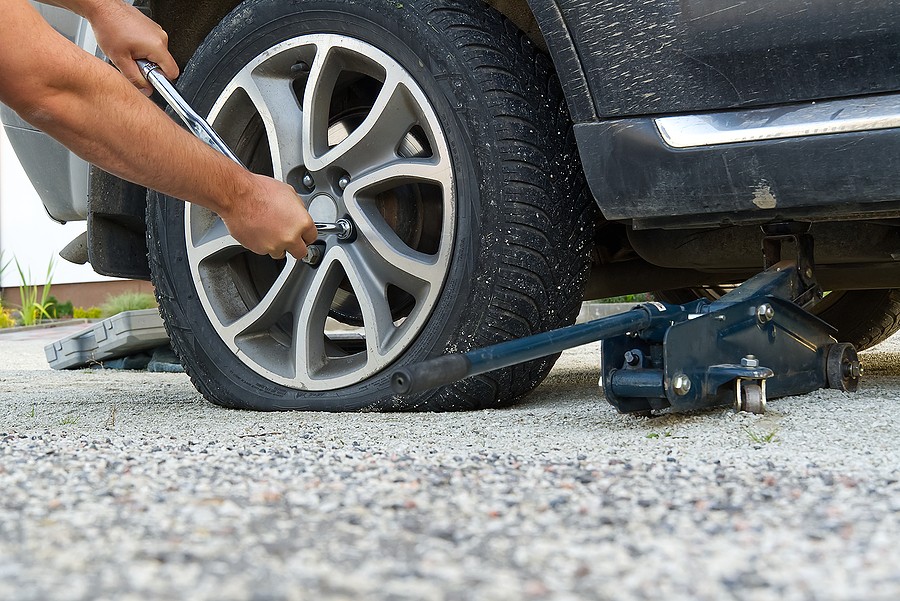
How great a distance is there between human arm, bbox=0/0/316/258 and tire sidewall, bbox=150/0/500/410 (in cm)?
33

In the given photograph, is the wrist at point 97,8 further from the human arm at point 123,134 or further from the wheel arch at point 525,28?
the human arm at point 123,134

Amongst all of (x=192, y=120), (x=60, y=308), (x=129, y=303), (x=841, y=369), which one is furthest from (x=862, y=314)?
(x=60, y=308)

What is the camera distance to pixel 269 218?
1869 mm

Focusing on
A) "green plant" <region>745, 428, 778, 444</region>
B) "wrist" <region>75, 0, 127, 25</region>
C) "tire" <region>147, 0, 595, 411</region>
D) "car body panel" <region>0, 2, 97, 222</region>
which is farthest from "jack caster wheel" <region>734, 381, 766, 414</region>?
"car body panel" <region>0, 2, 97, 222</region>

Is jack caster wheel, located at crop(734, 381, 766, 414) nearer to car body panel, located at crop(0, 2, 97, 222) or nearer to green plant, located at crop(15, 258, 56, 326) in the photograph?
car body panel, located at crop(0, 2, 97, 222)

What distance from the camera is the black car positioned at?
1.62m

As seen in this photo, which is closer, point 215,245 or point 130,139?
point 130,139

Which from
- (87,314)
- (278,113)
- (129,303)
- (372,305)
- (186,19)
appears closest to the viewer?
(372,305)

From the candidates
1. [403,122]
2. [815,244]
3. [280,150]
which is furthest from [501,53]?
[815,244]

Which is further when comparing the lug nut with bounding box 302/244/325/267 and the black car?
the lug nut with bounding box 302/244/325/267

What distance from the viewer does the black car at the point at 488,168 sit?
1.62m

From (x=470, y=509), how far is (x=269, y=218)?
0.99 metres

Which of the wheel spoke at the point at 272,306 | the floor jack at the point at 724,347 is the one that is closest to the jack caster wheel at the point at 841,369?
the floor jack at the point at 724,347

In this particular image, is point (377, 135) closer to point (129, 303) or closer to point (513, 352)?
point (513, 352)
